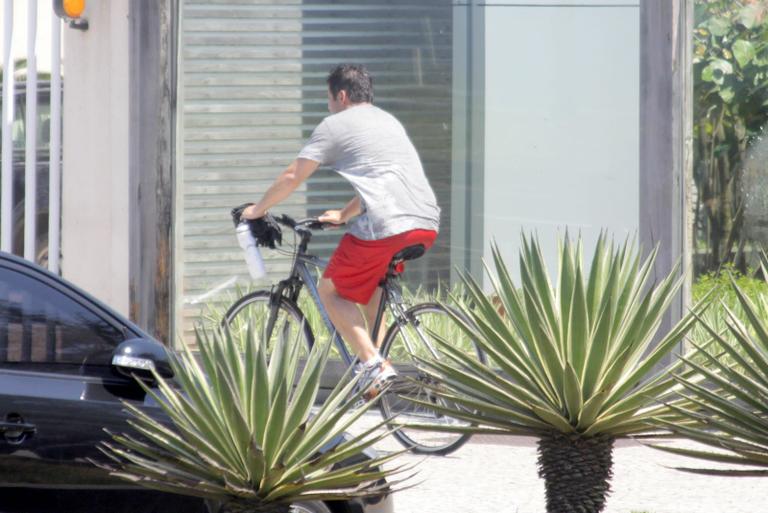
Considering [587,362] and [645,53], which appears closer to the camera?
[587,362]

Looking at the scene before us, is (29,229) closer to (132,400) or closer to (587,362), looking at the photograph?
(132,400)

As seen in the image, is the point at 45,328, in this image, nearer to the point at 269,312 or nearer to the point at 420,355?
the point at 420,355

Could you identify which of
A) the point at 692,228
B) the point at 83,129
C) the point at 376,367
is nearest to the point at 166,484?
the point at 376,367

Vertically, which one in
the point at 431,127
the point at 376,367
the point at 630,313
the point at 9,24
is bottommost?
the point at 376,367

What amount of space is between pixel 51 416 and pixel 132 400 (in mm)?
270

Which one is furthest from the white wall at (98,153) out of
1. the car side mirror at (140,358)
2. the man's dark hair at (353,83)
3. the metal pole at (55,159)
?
the car side mirror at (140,358)

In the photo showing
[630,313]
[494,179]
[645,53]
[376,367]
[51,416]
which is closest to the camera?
[630,313]

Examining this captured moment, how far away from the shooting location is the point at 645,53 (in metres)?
8.67

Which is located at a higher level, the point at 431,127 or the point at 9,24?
the point at 9,24

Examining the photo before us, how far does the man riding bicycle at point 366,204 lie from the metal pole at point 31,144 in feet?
11.0

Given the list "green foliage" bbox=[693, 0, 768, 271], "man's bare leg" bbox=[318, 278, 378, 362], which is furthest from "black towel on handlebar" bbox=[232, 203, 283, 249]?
"green foliage" bbox=[693, 0, 768, 271]

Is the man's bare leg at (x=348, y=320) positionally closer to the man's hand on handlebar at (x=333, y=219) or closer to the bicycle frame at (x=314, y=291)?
the bicycle frame at (x=314, y=291)

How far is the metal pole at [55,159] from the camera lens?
10062mm

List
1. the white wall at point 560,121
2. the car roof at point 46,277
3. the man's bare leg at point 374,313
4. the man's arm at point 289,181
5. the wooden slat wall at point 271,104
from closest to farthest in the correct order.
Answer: the car roof at point 46,277, the man's arm at point 289,181, the man's bare leg at point 374,313, the white wall at point 560,121, the wooden slat wall at point 271,104
